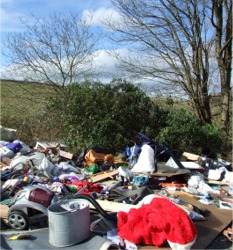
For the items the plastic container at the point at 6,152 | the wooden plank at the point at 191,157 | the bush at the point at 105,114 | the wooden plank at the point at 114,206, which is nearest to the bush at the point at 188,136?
the bush at the point at 105,114

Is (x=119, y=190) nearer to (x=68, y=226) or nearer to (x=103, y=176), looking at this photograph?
(x=103, y=176)

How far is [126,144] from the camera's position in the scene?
9.99 metres

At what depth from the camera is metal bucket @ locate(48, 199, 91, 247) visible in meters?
3.84

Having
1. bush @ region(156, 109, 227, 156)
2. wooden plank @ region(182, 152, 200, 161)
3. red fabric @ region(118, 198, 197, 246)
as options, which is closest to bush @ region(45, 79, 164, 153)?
bush @ region(156, 109, 227, 156)

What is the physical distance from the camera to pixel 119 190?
5848 millimetres

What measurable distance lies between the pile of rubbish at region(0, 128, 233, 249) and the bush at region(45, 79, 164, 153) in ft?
2.70

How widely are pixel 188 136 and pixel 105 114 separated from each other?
260 cm

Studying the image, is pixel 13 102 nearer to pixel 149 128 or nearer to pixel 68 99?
pixel 68 99

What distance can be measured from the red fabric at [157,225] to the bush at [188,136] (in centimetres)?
545

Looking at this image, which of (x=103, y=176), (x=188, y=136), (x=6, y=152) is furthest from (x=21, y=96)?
(x=103, y=176)

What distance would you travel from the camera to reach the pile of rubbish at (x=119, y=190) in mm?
3908

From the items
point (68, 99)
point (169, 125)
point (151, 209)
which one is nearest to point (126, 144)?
point (169, 125)

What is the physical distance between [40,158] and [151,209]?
13.6 ft

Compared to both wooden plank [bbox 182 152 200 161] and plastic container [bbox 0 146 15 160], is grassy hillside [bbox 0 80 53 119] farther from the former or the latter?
wooden plank [bbox 182 152 200 161]
